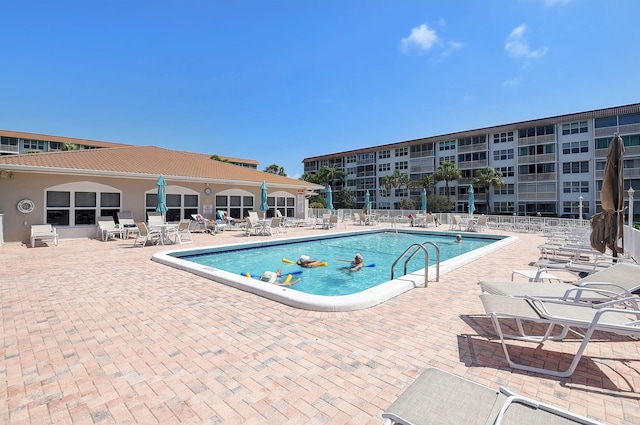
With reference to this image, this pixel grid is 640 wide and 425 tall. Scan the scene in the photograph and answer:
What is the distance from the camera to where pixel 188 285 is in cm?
587

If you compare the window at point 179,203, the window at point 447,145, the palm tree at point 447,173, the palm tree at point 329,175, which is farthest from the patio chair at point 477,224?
the palm tree at point 329,175

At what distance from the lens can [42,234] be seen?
1124 centimetres

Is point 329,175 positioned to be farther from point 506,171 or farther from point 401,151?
point 506,171

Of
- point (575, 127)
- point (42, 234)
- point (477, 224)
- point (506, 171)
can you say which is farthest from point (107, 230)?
point (575, 127)

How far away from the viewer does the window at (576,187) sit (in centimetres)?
3369

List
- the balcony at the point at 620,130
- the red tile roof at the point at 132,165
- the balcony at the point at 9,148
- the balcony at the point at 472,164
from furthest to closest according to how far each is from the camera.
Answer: the balcony at the point at 9,148
the balcony at the point at 472,164
the balcony at the point at 620,130
the red tile roof at the point at 132,165

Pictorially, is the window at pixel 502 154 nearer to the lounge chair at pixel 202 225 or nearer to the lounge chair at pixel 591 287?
the lounge chair at pixel 202 225

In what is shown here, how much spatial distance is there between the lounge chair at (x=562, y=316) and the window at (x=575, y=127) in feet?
137

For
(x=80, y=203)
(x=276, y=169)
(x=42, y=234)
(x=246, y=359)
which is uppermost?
(x=276, y=169)

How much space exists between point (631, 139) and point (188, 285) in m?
43.8

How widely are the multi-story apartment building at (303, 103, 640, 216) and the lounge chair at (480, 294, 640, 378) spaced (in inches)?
1442

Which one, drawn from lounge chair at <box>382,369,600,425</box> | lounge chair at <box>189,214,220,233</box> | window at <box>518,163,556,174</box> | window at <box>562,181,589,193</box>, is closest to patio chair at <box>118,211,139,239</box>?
lounge chair at <box>189,214,220,233</box>

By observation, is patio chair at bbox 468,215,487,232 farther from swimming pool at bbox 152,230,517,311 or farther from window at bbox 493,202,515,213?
window at bbox 493,202,515,213

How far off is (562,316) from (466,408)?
2057mm
